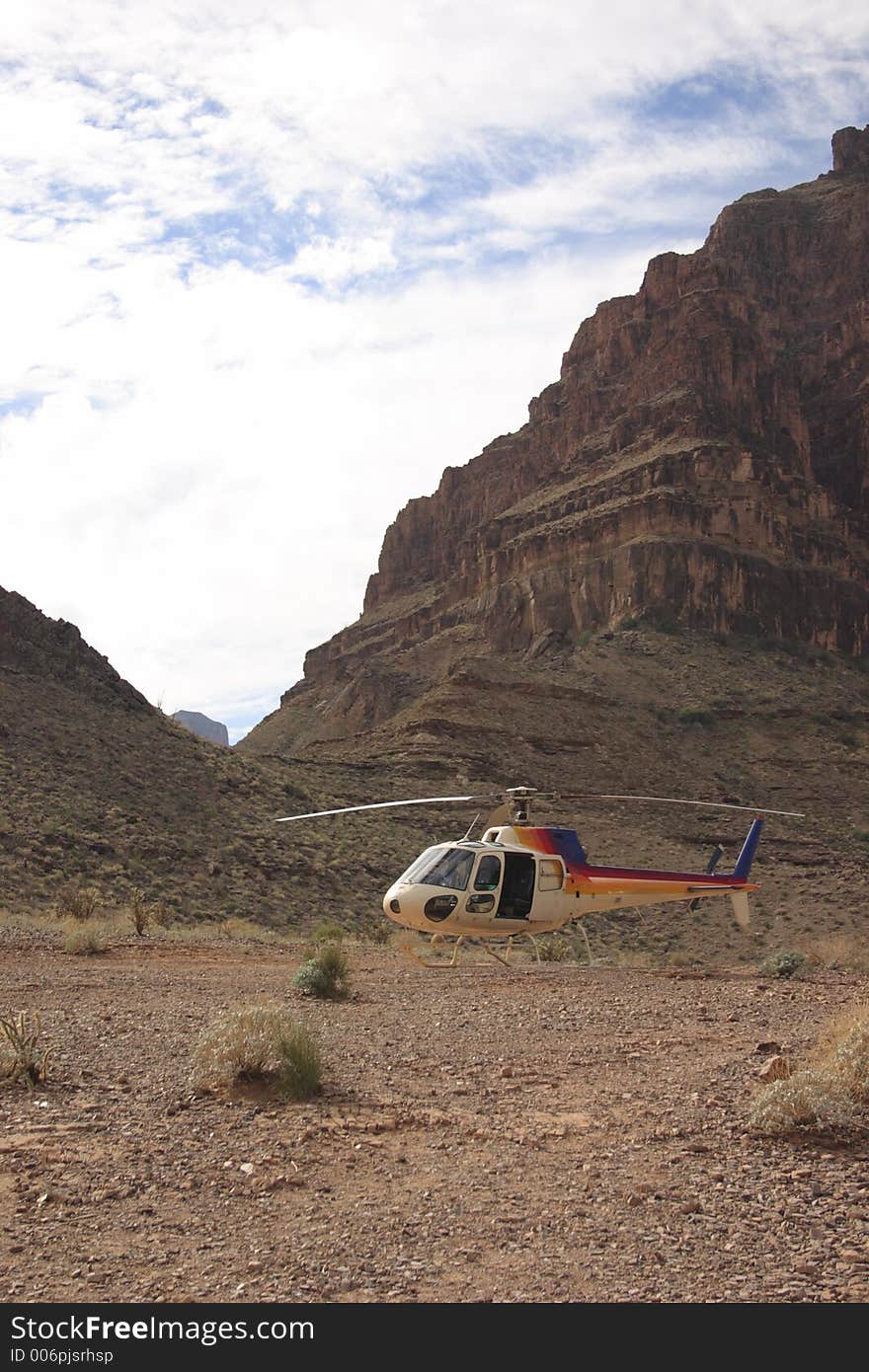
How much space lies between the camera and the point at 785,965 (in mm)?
16906

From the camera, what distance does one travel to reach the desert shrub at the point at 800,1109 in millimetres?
6785

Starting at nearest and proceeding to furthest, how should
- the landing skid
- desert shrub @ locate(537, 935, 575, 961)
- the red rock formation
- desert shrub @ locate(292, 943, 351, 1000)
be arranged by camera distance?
desert shrub @ locate(292, 943, 351, 1000) < the landing skid < desert shrub @ locate(537, 935, 575, 961) < the red rock formation

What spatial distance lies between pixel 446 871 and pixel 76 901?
1337 cm

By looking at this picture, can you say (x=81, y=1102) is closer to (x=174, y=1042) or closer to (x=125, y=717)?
(x=174, y=1042)

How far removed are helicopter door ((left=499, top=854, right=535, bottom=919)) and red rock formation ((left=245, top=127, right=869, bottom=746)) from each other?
6342 centimetres

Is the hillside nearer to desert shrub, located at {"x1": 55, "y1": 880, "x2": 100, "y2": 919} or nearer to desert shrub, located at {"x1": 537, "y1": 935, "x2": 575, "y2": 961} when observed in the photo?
desert shrub, located at {"x1": 537, "y1": 935, "x2": 575, "y2": 961}

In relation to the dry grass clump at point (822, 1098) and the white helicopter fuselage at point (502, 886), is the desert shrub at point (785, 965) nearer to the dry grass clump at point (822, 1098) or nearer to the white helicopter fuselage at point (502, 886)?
the white helicopter fuselage at point (502, 886)

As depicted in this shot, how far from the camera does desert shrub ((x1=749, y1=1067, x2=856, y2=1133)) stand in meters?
6.79

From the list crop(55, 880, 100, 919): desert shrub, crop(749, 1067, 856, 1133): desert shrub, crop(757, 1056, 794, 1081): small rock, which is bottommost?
crop(55, 880, 100, 919): desert shrub

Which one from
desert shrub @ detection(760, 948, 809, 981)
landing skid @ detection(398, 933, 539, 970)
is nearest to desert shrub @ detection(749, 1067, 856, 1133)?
landing skid @ detection(398, 933, 539, 970)

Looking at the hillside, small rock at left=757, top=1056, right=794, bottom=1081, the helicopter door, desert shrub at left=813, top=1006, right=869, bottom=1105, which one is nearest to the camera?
desert shrub at left=813, top=1006, right=869, bottom=1105

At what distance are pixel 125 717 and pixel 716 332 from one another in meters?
70.2

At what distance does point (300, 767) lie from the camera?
157 ft
